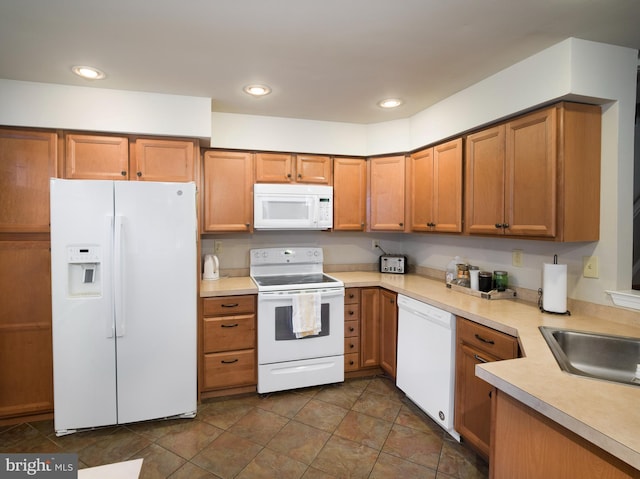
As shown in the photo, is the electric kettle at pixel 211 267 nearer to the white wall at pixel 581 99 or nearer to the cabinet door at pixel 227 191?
the cabinet door at pixel 227 191

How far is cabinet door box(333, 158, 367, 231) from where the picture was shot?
3221 millimetres

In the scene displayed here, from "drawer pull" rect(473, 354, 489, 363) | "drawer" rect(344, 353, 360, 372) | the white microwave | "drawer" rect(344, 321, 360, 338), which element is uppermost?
the white microwave

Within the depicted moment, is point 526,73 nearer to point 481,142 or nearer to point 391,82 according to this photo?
point 481,142

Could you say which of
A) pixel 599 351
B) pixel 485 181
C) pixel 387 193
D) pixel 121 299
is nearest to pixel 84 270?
pixel 121 299

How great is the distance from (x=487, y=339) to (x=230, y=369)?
6.27ft

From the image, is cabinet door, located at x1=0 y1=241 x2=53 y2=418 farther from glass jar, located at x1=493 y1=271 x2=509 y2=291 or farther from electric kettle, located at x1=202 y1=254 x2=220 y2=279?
glass jar, located at x1=493 y1=271 x2=509 y2=291

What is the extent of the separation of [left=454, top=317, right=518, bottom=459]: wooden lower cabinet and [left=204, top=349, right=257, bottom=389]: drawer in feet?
5.12

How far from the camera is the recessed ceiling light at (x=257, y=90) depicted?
7.74 ft

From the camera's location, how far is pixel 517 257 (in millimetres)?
2377

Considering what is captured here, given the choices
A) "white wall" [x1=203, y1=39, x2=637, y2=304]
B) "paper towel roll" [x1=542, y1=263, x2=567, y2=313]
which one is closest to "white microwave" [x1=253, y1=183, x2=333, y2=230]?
"white wall" [x1=203, y1=39, x2=637, y2=304]

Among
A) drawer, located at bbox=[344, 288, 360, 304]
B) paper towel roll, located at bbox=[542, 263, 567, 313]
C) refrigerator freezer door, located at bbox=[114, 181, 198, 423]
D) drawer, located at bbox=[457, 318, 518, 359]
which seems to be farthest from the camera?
drawer, located at bbox=[344, 288, 360, 304]

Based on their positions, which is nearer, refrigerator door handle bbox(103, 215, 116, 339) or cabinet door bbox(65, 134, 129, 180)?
refrigerator door handle bbox(103, 215, 116, 339)

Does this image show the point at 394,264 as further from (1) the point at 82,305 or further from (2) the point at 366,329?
(1) the point at 82,305

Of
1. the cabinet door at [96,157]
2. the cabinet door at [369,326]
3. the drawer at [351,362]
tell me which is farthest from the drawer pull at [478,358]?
the cabinet door at [96,157]
